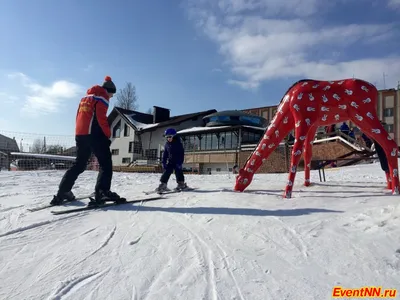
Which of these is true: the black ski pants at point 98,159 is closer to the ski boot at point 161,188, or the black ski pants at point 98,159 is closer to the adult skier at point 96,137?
the adult skier at point 96,137

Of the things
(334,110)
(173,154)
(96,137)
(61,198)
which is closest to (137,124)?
(173,154)

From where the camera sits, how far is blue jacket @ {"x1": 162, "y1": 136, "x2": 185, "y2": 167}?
755 cm

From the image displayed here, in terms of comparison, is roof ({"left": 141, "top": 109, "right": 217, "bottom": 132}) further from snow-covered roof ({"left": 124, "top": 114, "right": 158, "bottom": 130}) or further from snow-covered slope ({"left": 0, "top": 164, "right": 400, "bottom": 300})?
snow-covered slope ({"left": 0, "top": 164, "right": 400, "bottom": 300})

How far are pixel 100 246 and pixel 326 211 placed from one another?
9.45ft

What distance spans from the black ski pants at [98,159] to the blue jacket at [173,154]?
249cm

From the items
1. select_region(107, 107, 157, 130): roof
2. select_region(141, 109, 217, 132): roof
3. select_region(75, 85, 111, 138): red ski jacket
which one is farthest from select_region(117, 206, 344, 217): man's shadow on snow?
select_region(107, 107, 157, 130): roof

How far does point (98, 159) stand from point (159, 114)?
35.4 meters

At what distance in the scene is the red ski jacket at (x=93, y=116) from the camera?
5094 millimetres

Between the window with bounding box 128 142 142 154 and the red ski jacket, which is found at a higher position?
the window with bounding box 128 142 142 154

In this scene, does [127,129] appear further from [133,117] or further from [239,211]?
[239,211]

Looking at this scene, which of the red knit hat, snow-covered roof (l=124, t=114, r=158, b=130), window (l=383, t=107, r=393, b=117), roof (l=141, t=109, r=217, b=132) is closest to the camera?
the red knit hat

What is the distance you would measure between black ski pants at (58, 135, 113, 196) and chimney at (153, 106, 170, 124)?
34.9 metres

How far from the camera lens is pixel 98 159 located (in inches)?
203

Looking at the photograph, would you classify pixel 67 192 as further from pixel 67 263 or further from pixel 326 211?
pixel 326 211
